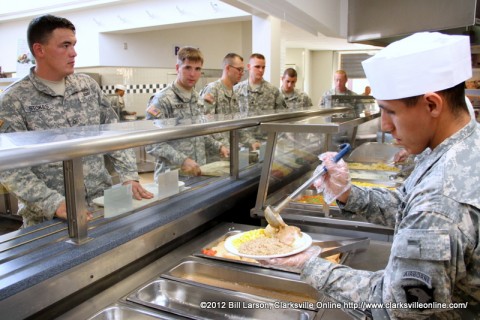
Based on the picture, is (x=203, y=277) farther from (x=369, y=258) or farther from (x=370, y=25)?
(x=370, y=25)

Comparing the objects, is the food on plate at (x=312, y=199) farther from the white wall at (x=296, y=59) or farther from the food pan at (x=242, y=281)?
the white wall at (x=296, y=59)

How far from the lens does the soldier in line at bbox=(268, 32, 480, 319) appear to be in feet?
2.38

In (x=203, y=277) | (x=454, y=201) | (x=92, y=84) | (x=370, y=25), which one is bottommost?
(x=203, y=277)

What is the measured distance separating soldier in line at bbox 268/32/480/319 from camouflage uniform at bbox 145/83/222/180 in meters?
0.91

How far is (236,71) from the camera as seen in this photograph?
392 cm

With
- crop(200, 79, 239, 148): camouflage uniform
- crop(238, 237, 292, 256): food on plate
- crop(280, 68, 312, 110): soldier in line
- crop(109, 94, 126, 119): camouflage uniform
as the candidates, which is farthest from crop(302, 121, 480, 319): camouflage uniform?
crop(109, 94, 126, 119): camouflage uniform

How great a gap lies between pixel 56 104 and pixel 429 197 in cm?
176

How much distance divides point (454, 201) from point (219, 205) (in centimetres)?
115

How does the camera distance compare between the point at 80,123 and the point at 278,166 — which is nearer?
the point at 80,123

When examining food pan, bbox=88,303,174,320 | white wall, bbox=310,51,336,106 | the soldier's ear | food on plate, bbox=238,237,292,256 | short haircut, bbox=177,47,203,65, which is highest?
white wall, bbox=310,51,336,106

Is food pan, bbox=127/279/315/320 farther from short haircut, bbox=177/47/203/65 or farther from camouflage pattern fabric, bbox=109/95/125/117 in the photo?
camouflage pattern fabric, bbox=109/95/125/117

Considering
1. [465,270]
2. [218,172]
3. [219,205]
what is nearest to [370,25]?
[218,172]

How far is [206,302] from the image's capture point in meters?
1.25

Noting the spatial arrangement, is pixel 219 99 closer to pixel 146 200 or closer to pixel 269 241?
pixel 146 200
